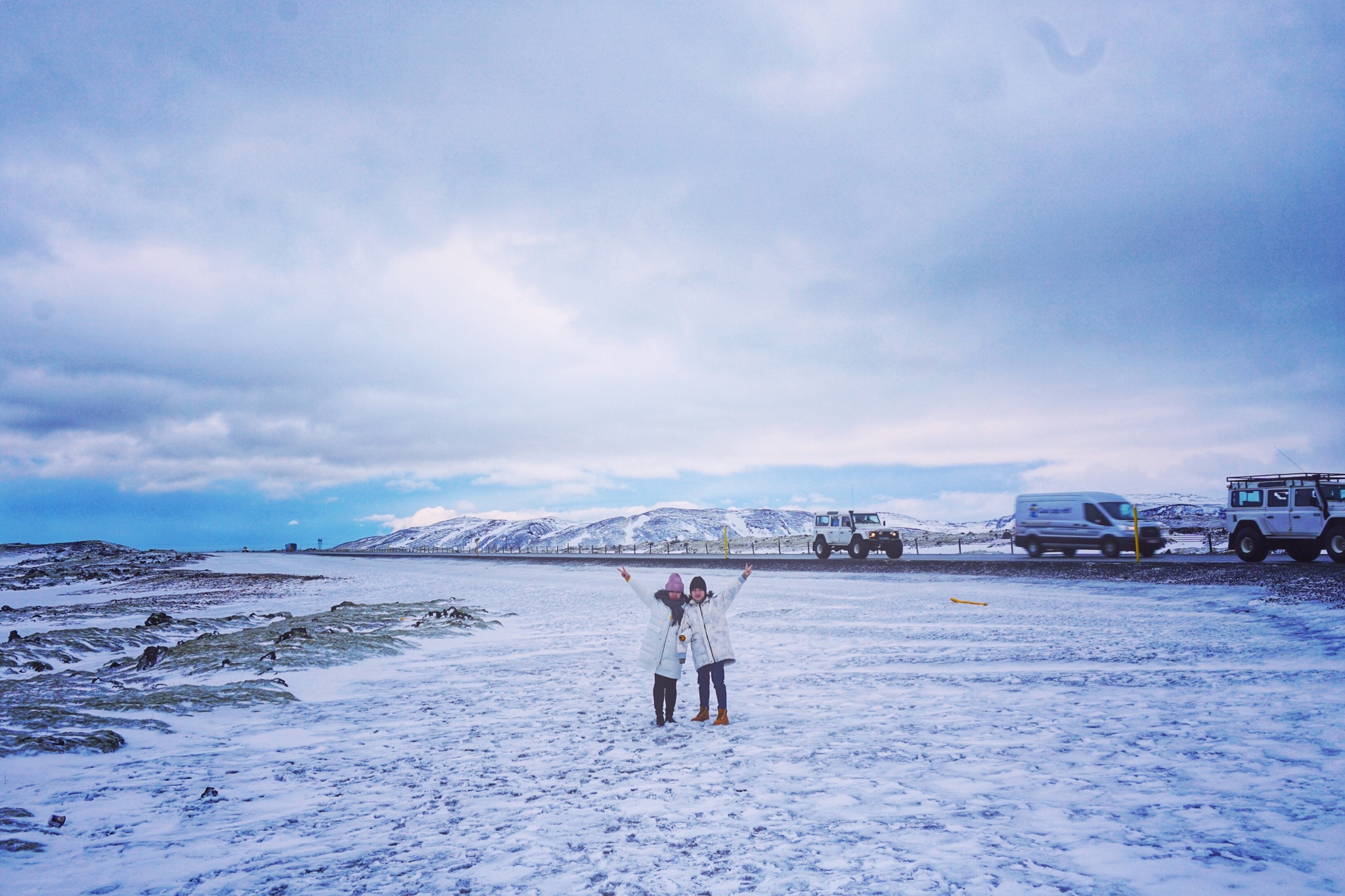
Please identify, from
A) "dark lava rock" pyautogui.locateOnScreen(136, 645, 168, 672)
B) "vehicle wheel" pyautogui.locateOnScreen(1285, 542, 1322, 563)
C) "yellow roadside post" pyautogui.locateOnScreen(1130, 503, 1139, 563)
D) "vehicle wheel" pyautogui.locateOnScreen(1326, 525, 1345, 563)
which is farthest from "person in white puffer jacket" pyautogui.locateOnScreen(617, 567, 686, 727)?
"yellow roadside post" pyautogui.locateOnScreen(1130, 503, 1139, 563)

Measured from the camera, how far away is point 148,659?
13680 mm

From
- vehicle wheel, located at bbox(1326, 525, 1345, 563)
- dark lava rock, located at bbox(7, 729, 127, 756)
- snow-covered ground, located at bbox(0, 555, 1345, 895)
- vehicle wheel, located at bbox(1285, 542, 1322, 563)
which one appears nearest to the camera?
snow-covered ground, located at bbox(0, 555, 1345, 895)

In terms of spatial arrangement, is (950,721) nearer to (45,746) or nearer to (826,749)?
(826,749)

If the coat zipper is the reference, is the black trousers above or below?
below

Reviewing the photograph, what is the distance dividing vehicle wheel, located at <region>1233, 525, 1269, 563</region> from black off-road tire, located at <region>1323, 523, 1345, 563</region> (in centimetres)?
179

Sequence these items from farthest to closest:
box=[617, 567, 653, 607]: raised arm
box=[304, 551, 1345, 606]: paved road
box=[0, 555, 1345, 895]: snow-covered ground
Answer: box=[304, 551, 1345, 606]: paved road, box=[617, 567, 653, 607]: raised arm, box=[0, 555, 1345, 895]: snow-covered ground

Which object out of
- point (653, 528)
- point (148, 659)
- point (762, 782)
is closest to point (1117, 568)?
point (762, 782)

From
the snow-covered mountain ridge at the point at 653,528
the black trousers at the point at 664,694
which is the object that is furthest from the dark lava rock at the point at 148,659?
the snow-covered mountain ridge at the point at 653,528

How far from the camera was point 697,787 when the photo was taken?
6660 millimetres

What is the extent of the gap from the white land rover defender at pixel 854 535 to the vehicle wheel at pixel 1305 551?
53.3 feet

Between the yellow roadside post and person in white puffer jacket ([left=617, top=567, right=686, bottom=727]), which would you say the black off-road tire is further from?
person in white puffer jacket ([left=617, top=567, right=686, bottom=727])

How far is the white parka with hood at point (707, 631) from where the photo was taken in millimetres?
8625

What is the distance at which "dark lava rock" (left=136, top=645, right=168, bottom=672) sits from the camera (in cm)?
1346

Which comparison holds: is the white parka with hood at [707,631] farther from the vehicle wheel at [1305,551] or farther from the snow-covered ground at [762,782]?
the vehicle wheel at [1305,551]
